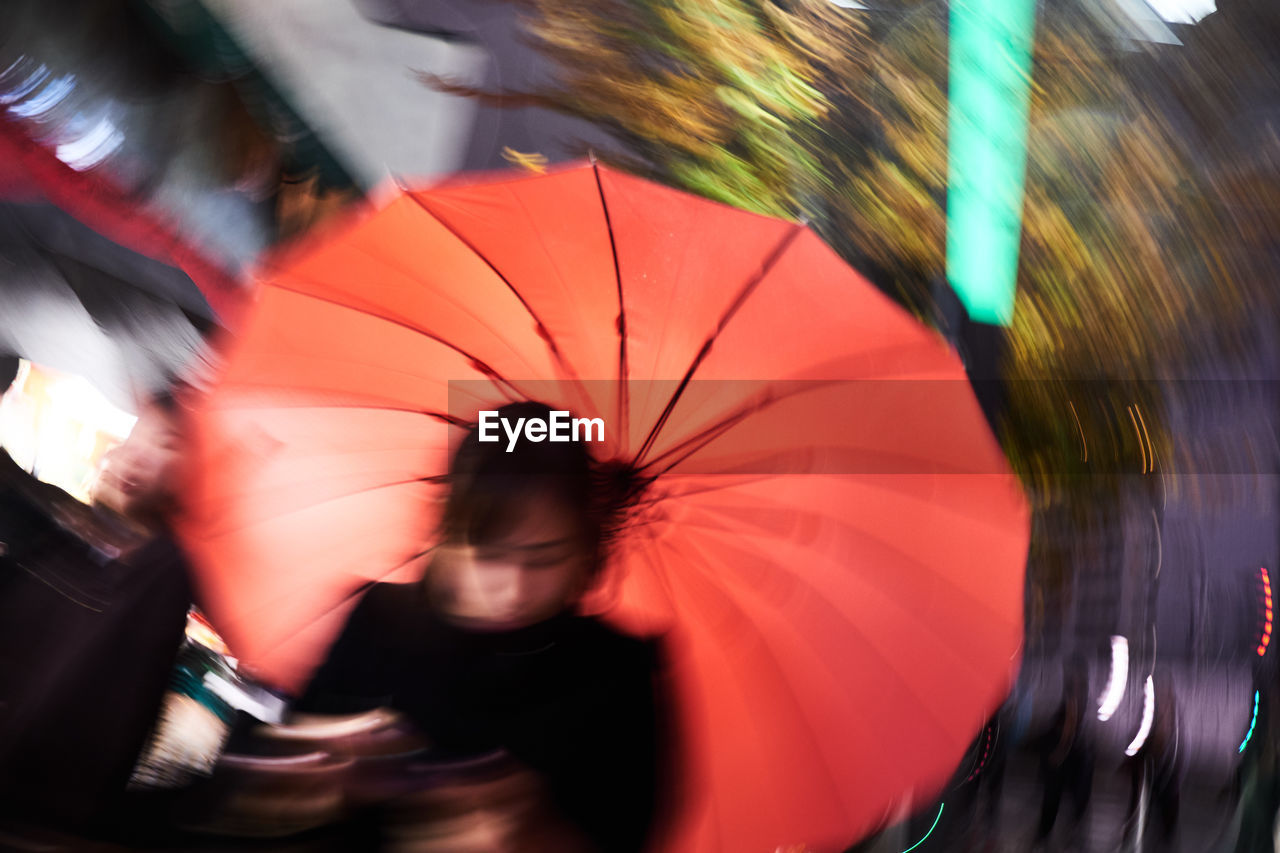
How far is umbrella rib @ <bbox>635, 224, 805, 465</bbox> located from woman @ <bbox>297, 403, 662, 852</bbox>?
0.12 m

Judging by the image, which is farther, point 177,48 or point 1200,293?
point 1200,293

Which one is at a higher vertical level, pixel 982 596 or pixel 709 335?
pixel 709 335

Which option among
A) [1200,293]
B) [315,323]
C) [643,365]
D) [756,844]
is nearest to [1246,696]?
[1200,293]

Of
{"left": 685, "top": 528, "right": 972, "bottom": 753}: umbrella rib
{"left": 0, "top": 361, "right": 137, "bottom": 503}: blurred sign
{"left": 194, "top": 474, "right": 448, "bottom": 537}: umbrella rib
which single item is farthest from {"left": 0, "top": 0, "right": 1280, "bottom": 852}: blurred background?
{"left": 194, "top": 474, "right": 448, "bottom": 537}: umbrella rib

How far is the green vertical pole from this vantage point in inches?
54.4

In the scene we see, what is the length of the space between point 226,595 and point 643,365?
78 centimetres

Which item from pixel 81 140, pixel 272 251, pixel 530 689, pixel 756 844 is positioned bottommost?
pixel 756 844

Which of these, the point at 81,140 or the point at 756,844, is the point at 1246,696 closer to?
the point at 756,844

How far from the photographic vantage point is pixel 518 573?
131 centimetres

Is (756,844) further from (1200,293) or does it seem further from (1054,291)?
(1200,293)

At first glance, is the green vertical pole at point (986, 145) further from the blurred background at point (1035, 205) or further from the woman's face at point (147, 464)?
the woman's face at point (147, 464)

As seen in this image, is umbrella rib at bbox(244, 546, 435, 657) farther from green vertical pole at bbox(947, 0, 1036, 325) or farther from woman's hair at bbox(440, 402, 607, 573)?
green vertical pole at bbox(947, 0, 1036, 325)

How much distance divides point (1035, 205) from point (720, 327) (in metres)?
0.63

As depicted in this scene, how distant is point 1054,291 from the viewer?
1412 mm
